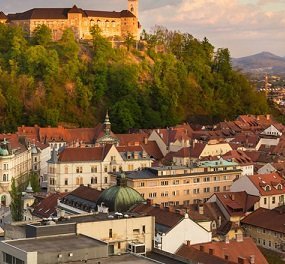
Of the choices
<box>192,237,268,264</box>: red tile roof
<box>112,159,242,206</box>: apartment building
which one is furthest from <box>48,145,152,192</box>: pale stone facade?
<box>192,237,268,264</box>: red tile roof

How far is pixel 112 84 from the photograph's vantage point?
10269 cm

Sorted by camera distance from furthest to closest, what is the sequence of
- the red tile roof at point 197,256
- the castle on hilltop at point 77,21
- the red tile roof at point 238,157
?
the castle on hilltop at point 77,21 → the red tile roof at point 238,157 → the red tile roof at point 197,256

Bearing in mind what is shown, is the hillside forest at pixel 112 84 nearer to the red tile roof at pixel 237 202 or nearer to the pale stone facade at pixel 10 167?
the pale stone facade at pixel 10 167

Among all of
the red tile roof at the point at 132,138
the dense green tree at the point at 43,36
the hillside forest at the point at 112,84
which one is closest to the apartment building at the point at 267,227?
the red tile roof at the point at 132,138

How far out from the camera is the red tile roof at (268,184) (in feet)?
177

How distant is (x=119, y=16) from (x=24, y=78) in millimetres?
20603

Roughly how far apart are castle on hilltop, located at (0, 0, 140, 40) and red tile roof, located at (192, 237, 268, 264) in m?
74.5

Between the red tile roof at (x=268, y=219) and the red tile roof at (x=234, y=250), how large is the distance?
8710 millimetres

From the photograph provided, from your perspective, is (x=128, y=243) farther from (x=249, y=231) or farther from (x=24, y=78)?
(x=24, y=78)

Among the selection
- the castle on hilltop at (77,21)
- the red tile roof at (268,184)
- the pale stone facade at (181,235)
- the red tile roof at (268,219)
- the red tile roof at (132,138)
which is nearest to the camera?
the pale stone facade at (181,235)

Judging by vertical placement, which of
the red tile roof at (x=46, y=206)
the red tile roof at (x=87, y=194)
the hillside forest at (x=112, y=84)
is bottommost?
the red tile roof at (x=46, y=206)

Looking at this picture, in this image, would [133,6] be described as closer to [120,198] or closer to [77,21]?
[77,21]

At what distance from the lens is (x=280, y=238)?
151 ft

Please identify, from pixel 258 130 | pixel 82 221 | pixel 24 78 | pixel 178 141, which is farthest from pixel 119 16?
pixel 82 221
